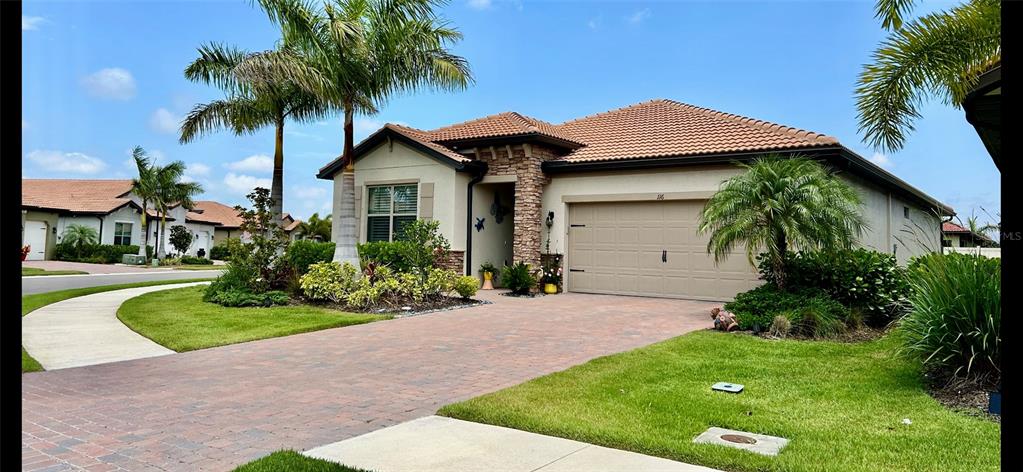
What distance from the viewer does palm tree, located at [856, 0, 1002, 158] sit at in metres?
7.12

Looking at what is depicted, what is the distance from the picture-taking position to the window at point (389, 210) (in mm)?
17453

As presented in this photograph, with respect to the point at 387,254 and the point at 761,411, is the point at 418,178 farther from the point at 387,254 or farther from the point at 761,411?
the point at 761,411

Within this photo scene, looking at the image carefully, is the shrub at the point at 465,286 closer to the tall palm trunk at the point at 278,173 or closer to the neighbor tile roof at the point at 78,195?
the tall palm trunk at the point at 278,173

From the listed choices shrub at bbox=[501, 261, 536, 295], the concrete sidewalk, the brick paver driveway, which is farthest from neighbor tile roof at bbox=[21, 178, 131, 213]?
the concrete sidewalk

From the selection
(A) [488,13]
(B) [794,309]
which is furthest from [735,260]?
(A) [488,13]

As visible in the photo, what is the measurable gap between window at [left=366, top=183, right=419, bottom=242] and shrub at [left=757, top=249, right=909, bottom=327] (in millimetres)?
10666

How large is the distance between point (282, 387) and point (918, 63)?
8.47 meters

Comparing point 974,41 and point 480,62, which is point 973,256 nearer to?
point 974,41

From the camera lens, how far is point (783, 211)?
9.69 m

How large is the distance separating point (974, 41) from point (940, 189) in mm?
10395

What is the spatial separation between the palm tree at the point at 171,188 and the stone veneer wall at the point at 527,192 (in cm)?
2775

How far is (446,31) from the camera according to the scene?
14859 millimetres

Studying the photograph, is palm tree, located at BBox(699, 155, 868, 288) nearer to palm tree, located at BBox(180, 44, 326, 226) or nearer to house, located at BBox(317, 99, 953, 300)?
house, located at BBox(317, 99, 953, 300)

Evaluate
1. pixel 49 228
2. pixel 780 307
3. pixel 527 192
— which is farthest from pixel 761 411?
pixel 49 228
